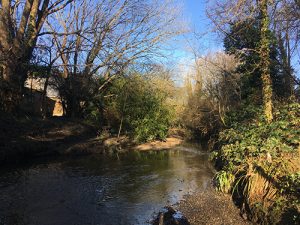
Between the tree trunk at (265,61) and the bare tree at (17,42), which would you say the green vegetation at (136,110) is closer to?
the bare tree at (17,42)

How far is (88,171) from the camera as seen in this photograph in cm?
1434

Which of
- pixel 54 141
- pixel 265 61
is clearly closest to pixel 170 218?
pixel 265 61

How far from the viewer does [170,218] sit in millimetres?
7938

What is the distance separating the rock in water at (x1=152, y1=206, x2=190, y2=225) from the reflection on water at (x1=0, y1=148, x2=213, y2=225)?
1.00 feet

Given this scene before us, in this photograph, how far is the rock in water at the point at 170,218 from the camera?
759 cm

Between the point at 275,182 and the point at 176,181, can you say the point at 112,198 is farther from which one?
the point at 275,182

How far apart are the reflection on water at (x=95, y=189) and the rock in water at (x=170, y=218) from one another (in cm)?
31

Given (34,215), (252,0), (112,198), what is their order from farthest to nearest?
(252,0)
(112,198)
(34,215)

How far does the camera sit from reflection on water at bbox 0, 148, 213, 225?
8.41 m

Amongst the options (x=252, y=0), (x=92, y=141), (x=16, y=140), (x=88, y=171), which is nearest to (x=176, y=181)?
(x=88, y=171)

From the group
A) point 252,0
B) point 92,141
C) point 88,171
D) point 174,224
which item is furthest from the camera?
point 92,141

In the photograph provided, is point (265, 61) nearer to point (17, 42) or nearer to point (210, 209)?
point (210, 209)

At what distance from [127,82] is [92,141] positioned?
5765 mm

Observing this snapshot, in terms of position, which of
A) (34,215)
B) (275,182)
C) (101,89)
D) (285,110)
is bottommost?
(34,215)
